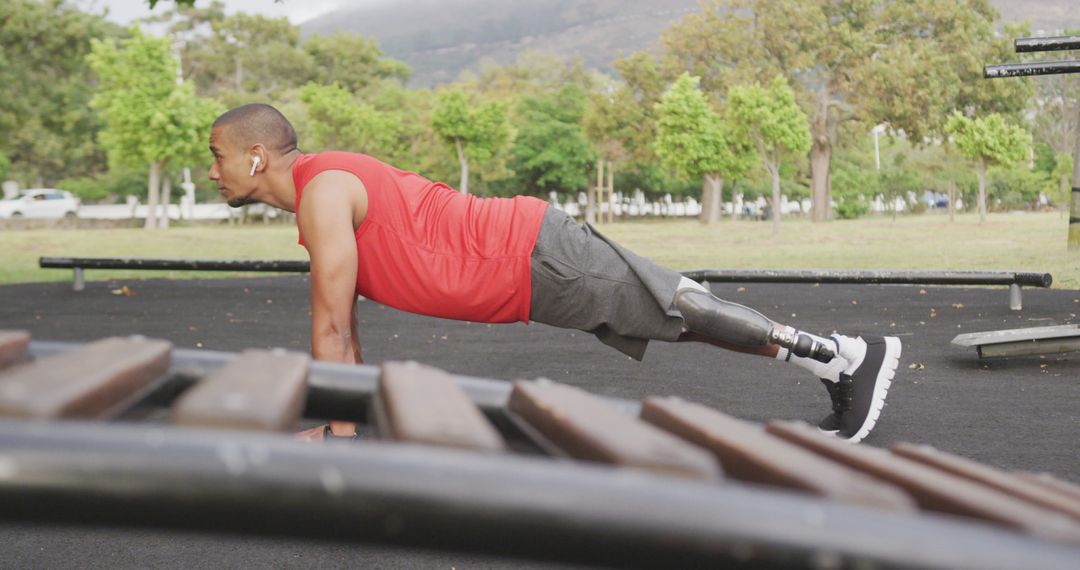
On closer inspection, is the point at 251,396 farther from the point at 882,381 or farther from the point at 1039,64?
the point at 1039,64

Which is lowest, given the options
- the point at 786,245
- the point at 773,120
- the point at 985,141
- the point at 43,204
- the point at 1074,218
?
the point at 786,245

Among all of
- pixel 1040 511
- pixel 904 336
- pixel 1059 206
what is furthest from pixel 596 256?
pixel 1059 206

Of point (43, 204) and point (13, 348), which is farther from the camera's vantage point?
point (43, 204)

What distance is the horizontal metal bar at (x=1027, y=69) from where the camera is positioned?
5816 mm

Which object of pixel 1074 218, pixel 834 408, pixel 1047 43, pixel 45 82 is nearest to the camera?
pixel 834 408

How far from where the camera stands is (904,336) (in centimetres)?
641

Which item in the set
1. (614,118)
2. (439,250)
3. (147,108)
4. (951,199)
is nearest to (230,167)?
(439,250)

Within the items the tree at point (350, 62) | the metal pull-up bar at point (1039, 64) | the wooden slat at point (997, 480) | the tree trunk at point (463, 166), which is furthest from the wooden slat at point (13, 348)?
the tree at point (350, 62)

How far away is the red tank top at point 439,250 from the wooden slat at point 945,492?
1.74m

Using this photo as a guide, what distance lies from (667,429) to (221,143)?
1.99m

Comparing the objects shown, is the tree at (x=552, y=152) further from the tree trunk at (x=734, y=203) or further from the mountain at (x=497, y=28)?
the tree trunk at (x=734, y=203)

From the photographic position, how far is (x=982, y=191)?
1228 centimetres

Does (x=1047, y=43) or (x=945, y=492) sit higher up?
(x=1047, y=43)

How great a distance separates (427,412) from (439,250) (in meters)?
1.91
